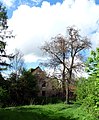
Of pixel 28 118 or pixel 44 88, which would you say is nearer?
pixel 28 118

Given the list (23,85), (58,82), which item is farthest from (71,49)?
(23,85)

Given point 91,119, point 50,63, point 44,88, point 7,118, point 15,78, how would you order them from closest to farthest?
point 91,119 < point 7,118 < point 50,63 < point 15,78 < point 44,88

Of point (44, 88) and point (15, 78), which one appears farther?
point (44, 88)

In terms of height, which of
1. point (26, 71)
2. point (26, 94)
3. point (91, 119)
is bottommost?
point (91, 119)

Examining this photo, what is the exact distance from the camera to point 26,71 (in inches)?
2370

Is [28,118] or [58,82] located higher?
[58,82]

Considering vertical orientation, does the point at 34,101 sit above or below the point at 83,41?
below

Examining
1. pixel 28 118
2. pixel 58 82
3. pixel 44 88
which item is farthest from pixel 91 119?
pixel 44 88

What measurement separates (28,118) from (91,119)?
29.8 feet

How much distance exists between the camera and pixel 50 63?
5609cm

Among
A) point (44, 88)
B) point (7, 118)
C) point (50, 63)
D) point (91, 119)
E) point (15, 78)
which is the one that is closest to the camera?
point (91, 119)

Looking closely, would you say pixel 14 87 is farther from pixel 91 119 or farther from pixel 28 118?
pixel 91 119

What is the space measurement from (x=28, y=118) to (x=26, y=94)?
28915mm

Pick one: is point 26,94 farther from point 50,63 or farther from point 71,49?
point 71,49
